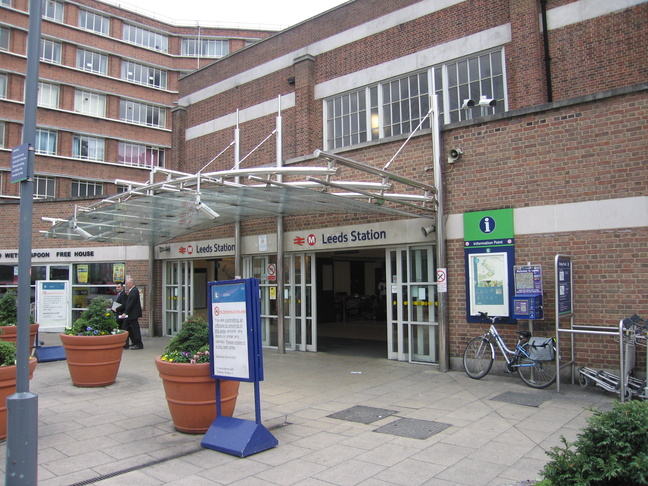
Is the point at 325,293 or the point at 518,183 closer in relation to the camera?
the point at 518,183

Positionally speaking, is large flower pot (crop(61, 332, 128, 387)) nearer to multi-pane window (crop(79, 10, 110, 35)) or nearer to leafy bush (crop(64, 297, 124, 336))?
leafy bush (crop(64, 297, 124, 336))

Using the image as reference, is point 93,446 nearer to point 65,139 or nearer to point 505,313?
point 505,313

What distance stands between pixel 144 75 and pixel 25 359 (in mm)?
41646

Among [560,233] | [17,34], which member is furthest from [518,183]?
[17,34]

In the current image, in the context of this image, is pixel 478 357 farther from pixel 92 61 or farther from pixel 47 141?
pixel 92 61

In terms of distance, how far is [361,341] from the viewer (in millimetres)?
15219

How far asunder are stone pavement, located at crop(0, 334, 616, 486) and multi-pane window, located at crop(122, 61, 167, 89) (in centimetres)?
3576

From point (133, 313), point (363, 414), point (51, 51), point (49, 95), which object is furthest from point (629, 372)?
point (51, 51)

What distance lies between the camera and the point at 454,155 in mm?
10258

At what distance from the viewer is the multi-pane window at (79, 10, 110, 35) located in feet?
126

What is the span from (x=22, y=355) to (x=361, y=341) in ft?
37.9

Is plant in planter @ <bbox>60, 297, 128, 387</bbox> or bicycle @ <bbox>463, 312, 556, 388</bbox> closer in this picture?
bicycle @ <bbox>463, 312, 556, 388</bbox>

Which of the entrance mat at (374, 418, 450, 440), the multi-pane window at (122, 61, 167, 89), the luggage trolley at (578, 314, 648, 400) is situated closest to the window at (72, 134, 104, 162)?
the multi-pane window at (122, 61, 167, 89)

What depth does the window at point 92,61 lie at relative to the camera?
37.3 metres
